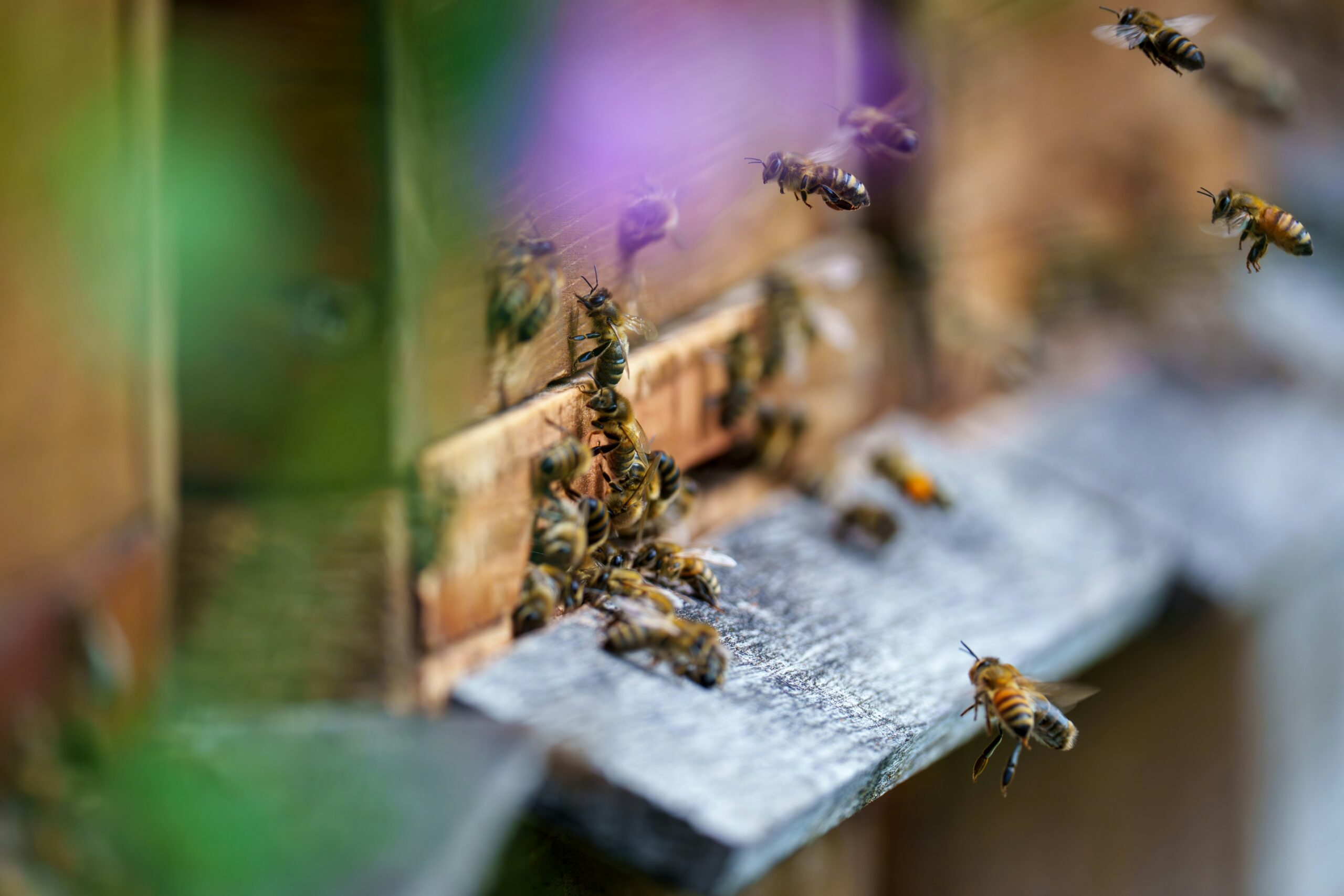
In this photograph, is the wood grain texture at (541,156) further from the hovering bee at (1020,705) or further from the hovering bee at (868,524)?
the hovering bee at (1020,705)

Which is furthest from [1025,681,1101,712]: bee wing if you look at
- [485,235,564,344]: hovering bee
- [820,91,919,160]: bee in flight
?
[820,91,919,160]: bee in flight

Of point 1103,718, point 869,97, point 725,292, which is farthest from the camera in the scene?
point 1103,718

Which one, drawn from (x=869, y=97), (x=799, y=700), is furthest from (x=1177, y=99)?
(x=799, y=700)

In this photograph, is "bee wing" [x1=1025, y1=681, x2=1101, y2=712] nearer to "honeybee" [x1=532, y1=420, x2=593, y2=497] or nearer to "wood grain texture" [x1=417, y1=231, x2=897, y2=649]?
"wood grain texture" [x1=417, y1=231, x2=897, y2=649]

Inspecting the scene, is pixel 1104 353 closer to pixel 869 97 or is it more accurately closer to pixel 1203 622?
pixel 1203 622

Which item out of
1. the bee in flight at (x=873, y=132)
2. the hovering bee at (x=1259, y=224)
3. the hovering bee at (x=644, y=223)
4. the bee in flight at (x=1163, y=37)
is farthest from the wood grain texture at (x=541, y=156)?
the hovering bee at (x=1259, y=224)
